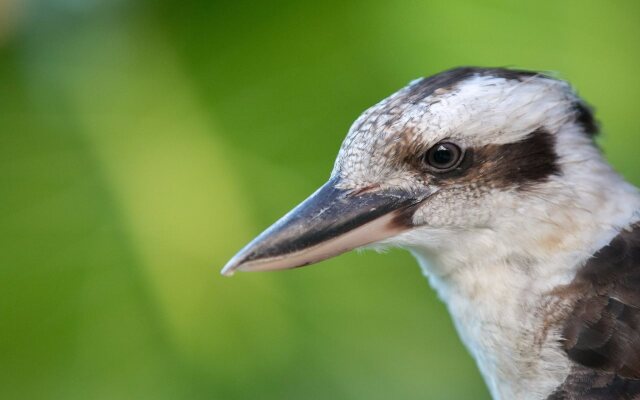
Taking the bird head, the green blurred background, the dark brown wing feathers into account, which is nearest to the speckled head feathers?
the bird head

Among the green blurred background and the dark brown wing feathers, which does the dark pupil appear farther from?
the green blurred background

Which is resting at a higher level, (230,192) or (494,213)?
(230,192)

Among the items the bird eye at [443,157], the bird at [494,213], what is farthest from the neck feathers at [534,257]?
the bird eye at [443,157]

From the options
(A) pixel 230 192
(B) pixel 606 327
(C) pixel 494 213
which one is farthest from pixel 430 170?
(A) pixel 230 192

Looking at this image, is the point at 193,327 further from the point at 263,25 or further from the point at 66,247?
the point at 263,25

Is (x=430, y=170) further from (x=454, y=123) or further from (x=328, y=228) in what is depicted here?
(x=328, y=228)

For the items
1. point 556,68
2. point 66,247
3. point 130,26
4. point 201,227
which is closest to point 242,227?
point 201,227

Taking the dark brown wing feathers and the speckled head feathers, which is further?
the speckled head feathers
